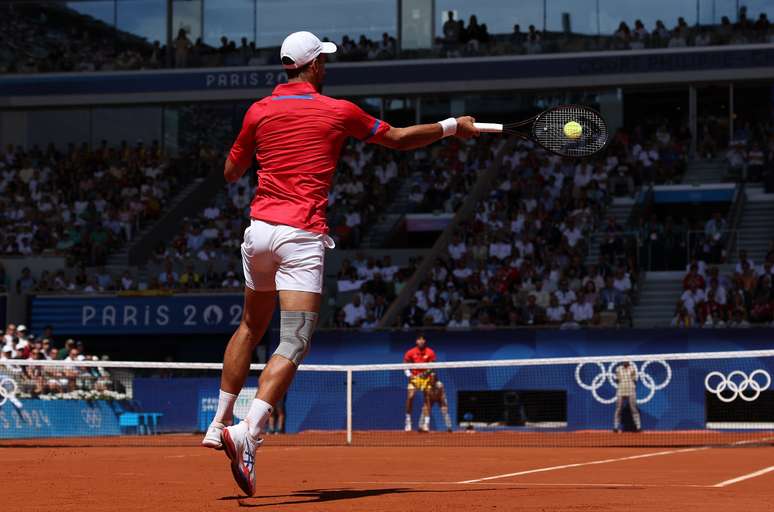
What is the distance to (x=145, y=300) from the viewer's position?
30359 mm

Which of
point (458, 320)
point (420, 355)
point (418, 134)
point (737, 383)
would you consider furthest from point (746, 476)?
point (458, 320)

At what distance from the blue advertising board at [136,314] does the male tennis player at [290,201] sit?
22.6 m

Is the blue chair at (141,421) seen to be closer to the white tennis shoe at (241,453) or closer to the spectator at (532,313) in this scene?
the spectator at (532,313)

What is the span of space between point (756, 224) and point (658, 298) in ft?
13.7

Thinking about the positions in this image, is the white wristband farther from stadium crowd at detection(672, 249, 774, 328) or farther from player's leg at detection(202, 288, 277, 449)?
stadium crowd at detection(672, 249, 774, 328)

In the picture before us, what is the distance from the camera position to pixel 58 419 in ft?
75.4

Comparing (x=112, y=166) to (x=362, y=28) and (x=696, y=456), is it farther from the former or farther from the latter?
(x=696, y=456)

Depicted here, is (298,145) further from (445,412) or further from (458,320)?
(458,320)

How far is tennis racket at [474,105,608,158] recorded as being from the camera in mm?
8414

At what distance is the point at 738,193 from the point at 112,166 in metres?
18.1

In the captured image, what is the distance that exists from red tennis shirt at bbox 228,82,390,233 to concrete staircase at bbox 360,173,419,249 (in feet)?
83.2

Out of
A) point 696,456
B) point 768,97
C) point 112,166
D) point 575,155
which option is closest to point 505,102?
point 768,97

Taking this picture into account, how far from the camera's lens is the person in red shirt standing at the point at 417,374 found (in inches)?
912

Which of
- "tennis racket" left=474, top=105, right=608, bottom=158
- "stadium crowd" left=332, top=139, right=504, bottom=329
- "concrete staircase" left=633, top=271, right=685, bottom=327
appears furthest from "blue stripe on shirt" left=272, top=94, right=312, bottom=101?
"stadium crowd" left=332, top=139, right=504, bottom=329
